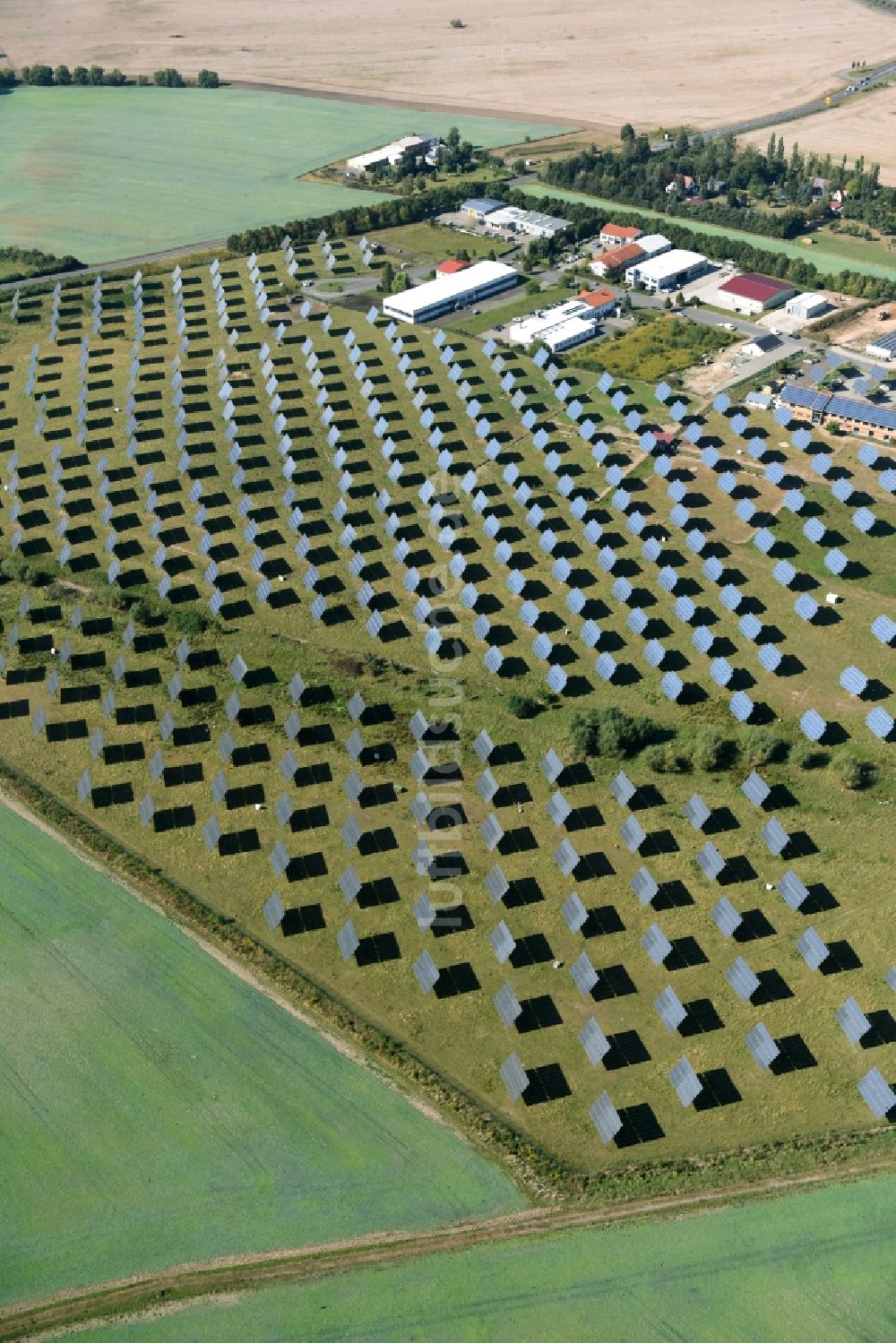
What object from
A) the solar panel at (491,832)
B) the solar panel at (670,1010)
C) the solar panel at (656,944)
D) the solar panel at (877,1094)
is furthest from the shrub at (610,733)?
the solar panel at (877,1094)

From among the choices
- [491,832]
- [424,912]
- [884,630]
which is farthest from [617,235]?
[424,912]

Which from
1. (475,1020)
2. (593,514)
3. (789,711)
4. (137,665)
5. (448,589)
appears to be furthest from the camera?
(593,514)

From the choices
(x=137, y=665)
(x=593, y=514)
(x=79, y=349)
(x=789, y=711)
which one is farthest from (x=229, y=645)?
(x=79, y=349)

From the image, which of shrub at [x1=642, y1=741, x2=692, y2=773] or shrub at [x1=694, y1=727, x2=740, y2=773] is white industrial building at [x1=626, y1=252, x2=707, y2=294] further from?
shrub at [x1=642, y1=741, x2=692, y2=773]

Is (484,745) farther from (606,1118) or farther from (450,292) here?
(450,292)

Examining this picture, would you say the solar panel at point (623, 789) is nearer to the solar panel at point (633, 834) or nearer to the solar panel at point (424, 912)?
the solar panel at point (633, 834)

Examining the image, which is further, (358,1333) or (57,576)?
(57,576)

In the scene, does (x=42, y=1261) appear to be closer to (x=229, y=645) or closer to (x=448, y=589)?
(x=229, y=645)
